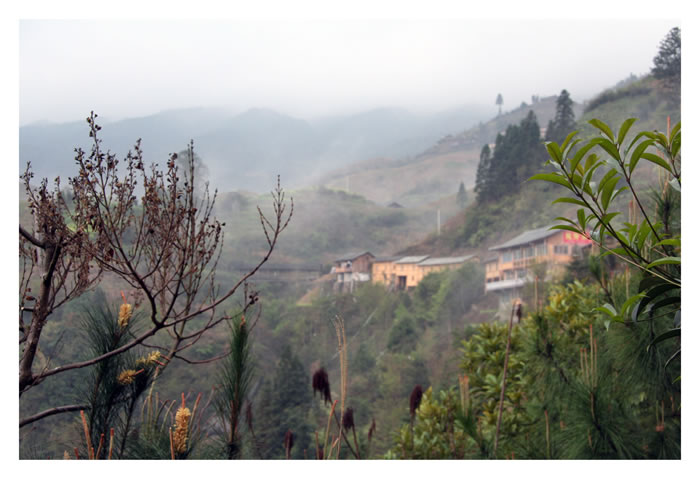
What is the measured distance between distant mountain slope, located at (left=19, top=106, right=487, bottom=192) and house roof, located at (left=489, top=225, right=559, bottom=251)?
1835mm

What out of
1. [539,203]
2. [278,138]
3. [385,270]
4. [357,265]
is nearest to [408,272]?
[385,270]

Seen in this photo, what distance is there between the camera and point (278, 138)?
6.82m

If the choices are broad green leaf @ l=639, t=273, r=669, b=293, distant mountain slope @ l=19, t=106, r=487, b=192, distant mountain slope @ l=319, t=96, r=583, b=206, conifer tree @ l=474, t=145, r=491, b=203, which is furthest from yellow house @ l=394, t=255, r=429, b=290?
broad green leaf @ l=639, t=273, r=669, b=293

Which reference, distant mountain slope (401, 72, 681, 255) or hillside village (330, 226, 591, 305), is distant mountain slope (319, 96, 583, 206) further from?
hillside village (330, 226, 591, 305)

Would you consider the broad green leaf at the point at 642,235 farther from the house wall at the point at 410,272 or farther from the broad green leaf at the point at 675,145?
the house wall at the point at 410,272

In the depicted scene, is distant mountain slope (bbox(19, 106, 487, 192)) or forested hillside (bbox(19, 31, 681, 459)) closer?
forested hillside (bbox(19, 31, 681, 459))

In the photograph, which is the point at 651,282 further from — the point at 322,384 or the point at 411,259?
the point at 411,259

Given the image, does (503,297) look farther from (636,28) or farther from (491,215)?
(636,28)

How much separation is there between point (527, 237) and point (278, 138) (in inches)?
145

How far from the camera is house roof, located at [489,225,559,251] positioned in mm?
6357

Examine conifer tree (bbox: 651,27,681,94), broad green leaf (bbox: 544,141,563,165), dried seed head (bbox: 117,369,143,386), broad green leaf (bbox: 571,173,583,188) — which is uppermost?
conifer tree (bbox: 651,27,681,94)

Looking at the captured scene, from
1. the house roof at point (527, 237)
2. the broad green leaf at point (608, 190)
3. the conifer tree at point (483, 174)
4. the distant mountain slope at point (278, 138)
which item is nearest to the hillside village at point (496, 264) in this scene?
the house roof at point (527, 237)

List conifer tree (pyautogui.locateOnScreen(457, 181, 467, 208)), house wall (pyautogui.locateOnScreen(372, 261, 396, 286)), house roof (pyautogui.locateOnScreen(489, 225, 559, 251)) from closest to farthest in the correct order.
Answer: house roof (pyautogui.locateOnScreen(489, 225, 559, 251)) < house wall (pyautogui.locateOnScreen(372, 261, 396, 286)) < conifer tree (pyautogui.locateOnScreen(457, 181, 467, 208))
